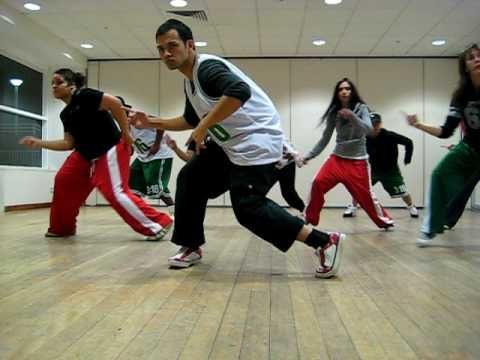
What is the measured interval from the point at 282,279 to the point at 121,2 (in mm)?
5428

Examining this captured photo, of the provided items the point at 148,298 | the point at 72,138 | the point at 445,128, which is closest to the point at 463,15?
the point at 445,128

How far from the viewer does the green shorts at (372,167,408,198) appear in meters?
5.96

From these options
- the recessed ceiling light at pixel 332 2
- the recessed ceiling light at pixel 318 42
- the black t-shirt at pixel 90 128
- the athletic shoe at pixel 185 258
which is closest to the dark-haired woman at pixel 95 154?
the black t-shirt at pixel 90 128

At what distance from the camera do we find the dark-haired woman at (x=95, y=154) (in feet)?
11.1

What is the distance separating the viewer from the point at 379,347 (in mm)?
1280

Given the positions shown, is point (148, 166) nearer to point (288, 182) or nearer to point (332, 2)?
point (288, 182)

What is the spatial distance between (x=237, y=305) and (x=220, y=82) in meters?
0.88

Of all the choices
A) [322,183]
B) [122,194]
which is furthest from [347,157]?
[122,194]

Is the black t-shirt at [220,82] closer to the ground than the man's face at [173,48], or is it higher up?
closer to the ground

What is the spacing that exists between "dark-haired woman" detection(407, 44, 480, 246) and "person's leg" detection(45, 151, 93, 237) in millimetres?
2260

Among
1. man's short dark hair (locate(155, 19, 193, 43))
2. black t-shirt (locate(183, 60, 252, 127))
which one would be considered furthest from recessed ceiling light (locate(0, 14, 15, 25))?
black t-shirt (locate(183, 60, 252, 127))

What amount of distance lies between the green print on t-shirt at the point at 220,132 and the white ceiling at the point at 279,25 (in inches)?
187

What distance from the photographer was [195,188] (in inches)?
96.8

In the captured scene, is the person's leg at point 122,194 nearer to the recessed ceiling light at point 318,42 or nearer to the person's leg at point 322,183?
the person's leg at point 322,183
